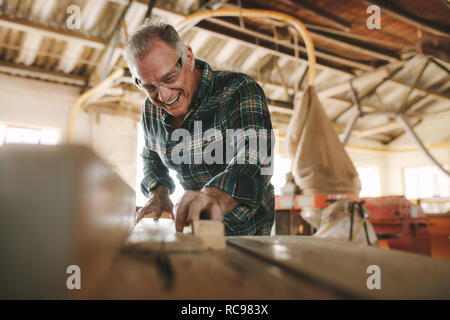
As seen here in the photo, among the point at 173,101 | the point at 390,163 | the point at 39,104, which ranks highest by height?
the point at 39,104

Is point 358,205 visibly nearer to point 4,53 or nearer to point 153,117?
point 153,117

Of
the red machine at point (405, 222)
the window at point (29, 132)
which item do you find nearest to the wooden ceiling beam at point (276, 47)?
the red machine at point (405, 222)

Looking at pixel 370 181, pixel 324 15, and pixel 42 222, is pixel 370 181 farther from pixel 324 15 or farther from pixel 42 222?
pixel 42 222

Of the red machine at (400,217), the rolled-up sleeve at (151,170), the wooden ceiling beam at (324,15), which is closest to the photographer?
the rolled-up sleeve at (151,170)

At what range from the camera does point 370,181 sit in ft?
35.7

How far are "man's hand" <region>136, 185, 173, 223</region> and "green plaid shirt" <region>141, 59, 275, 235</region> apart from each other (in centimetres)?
8

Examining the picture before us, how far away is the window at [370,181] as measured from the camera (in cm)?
1075

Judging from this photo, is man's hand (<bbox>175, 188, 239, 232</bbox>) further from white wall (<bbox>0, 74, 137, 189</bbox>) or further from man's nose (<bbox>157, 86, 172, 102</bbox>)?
white wall (<bbox>0, 74, 137, 189</bbox>)

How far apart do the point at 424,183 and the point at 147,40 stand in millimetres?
10917

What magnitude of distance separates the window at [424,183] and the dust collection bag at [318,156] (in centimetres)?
807

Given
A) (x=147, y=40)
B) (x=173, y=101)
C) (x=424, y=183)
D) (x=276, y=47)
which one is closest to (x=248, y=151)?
(x=173, y=101)

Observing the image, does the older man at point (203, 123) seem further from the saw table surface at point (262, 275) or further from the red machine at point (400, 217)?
the red machine at point (400, 217)
